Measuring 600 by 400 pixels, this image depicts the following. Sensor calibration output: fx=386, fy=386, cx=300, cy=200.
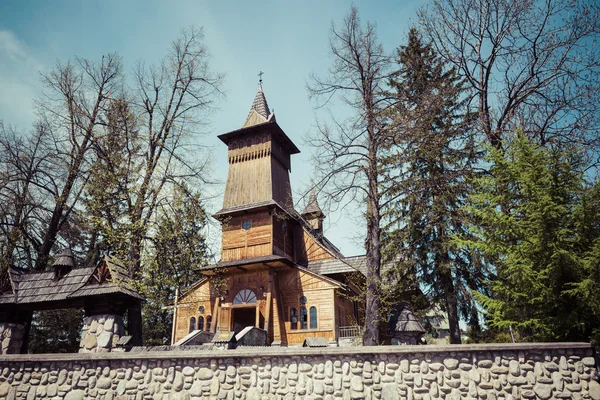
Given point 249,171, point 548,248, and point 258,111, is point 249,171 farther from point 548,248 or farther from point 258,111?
point 548,248

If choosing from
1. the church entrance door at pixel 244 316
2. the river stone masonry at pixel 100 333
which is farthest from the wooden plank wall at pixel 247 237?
the river stone masonry at pixel 100 333

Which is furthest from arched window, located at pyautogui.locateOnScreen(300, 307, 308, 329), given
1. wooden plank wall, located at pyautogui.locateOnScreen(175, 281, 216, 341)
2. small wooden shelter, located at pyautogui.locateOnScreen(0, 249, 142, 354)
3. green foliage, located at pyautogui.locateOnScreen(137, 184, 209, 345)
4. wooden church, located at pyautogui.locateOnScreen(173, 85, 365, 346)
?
small wooden shelter, located at pyautogui.locateOnScreen(0, 249, 142, 354)

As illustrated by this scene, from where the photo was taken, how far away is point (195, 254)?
1714 cm

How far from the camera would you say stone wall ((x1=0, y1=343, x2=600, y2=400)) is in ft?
21.3

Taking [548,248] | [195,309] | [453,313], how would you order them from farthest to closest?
[195,309] → [453,313] → [548,248]

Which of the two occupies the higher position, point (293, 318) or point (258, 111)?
point (258, 111)

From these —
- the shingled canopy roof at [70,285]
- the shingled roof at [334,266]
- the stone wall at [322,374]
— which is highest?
the shingled roof at [334,266]

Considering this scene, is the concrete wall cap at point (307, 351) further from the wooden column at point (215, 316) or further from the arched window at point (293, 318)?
the arched window at point (293, 318)

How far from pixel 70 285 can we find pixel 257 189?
43.6ft

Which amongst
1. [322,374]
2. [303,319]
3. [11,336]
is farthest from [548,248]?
[303,319]

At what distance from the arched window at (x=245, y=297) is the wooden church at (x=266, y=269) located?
22mm

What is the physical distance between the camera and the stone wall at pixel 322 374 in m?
6.49

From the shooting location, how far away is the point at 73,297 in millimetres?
12258

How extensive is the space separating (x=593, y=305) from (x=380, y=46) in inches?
424
